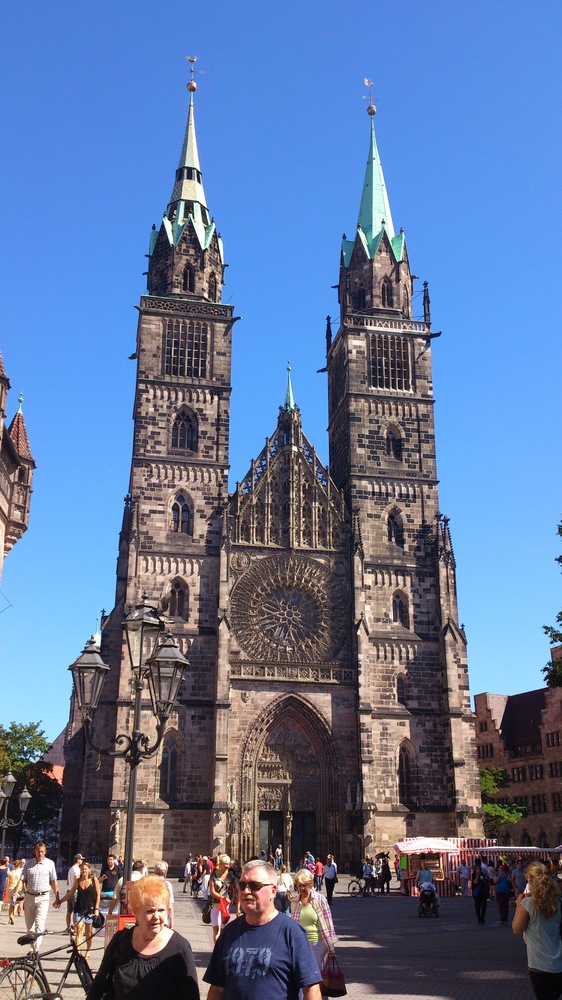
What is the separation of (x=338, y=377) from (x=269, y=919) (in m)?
46.9

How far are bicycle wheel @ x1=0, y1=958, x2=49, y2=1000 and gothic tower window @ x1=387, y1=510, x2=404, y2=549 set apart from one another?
124 ft

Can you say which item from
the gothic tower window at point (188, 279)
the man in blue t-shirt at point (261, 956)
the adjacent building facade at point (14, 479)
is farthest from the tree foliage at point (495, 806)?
the man in blue t-shirt at point (261, 956)

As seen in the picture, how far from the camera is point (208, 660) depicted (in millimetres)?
41625

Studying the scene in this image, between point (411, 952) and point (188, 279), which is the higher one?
point (188, 279)

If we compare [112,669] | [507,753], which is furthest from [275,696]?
[507,753]

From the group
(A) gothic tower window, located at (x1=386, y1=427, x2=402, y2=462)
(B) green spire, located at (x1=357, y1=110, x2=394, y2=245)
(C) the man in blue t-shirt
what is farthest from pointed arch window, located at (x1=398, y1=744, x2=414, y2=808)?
(C) the man in blue t-shirt

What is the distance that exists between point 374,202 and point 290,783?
31.6 m

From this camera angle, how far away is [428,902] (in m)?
25.4

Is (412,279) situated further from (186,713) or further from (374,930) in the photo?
(374,930)

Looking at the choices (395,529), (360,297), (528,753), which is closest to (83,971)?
(395,529)

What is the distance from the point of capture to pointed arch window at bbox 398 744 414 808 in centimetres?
4169

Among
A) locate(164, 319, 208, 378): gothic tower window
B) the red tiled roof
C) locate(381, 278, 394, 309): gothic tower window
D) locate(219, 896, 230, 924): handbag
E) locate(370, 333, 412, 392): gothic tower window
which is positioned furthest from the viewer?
locate(381, 278, 394, 309): gothic tower window

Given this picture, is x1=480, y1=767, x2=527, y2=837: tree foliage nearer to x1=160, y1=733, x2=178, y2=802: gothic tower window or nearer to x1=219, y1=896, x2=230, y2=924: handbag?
x1=160, y1=733, x2=178, y2=802: gothic tower window

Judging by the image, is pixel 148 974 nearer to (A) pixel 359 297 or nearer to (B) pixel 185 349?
(B) pixel 185 349
